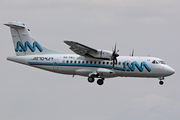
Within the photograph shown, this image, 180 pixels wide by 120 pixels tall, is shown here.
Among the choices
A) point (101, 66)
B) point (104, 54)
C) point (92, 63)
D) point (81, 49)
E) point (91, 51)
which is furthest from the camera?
point (92, 63)

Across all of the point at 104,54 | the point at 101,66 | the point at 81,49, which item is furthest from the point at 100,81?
the point at 81,49

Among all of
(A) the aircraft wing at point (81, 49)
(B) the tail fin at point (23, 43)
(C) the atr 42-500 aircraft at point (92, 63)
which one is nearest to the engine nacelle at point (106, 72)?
(C) the atr 42-500 aircraft at point (92, 63)

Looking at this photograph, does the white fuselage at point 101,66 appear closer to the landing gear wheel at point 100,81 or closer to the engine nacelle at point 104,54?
the landing gear wheel at point 100,81

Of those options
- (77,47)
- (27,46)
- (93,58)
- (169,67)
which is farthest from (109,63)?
(27,46)

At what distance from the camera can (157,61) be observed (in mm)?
36938

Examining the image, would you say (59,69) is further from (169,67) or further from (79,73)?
(169,67)

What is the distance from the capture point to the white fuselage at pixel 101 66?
119ft

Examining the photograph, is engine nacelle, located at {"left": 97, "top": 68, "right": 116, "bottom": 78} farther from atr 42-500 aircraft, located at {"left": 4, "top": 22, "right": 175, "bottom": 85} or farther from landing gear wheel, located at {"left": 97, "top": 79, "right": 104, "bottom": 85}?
landing gear wheel, located at {"left": 97, "top": 79, "right": 104, "bottom": 85}

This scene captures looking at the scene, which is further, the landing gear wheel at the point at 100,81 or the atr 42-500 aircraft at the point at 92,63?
the landing gear wheel at the point at 100,81

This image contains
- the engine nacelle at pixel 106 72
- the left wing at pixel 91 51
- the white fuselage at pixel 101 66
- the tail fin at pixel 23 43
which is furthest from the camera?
the tail fin at pixel 23 43

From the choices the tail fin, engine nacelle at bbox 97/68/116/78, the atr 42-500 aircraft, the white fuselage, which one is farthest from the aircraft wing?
the tail fin

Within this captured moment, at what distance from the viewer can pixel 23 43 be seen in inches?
1533

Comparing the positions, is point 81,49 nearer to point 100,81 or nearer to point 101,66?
point 101,66

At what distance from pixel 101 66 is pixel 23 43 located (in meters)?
10.8
